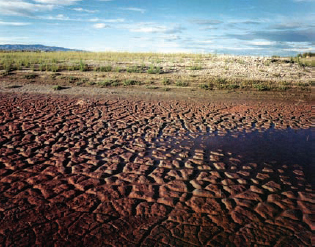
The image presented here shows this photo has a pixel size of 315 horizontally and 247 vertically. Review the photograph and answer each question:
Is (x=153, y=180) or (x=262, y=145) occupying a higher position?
(x=262, y=145)

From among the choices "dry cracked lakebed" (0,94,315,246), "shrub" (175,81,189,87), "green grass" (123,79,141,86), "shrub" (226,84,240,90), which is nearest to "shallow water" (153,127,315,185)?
"dry cracked lakebed" (0,94,315,246)

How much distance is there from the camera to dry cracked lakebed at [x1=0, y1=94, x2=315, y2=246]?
8.59 feet

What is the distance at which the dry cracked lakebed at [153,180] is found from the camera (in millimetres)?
2619

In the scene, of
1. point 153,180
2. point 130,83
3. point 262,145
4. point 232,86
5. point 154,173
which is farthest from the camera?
point 130,83

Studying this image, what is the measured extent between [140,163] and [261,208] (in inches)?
71.4

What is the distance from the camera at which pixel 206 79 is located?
1339cm

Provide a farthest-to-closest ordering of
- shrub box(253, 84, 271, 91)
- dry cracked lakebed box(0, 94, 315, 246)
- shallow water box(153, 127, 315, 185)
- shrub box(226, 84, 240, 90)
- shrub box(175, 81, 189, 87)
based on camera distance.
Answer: shrub box(175, 81, 189, 87)
shrub box(226, 84, 240, 90)
shrub box(253, 84, 271, 91)
shallow water box(153, 127, 315, 185)
dry cracked lakebed box(0, 94, 315, 246)

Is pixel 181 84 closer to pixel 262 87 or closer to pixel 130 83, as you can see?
pixel 130 83

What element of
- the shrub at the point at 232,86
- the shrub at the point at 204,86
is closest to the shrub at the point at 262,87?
the shrub at the point at 232,86

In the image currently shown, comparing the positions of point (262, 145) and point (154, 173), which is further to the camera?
point (262, 145)

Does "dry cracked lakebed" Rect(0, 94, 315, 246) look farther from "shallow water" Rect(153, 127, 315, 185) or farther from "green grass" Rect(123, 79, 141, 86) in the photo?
"green grass" Rect(123, 79, 141, 86)

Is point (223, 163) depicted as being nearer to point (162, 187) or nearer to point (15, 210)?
point (162, 187)

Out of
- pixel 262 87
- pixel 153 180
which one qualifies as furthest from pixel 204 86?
pixel 153 180

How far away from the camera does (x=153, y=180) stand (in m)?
3.64
